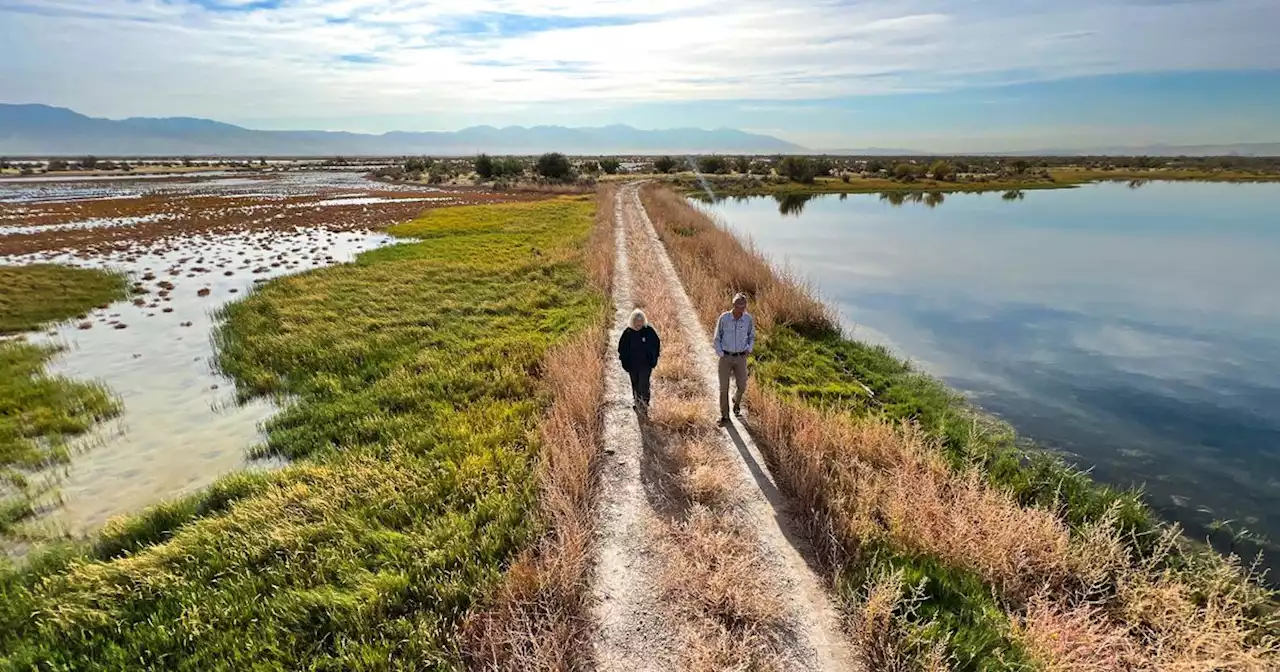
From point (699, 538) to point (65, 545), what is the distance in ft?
28.6

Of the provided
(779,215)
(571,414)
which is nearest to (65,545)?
(571,414)

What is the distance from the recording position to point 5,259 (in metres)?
29.1

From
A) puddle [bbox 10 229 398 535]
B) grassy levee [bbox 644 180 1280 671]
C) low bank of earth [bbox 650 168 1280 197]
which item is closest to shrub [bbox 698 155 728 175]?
low bank of earth [bbox 650 168 1280 197]

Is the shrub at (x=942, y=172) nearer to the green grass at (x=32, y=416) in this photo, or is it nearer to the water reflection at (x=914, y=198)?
the water reflection at (x=914, y=198)

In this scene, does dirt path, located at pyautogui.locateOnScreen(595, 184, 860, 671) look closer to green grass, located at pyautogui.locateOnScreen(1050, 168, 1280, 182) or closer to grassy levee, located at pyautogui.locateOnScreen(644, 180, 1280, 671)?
grassy levee, located at pyautogui.locateOnScreen(644, 180, 1280, 671)

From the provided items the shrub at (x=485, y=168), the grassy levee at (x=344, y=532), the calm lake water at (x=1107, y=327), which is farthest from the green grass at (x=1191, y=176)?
the grassy levee at (x=344, y=532)

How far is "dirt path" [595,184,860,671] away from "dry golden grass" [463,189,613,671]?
26 centimetres

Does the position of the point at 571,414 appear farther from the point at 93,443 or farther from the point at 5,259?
the point at 5,259

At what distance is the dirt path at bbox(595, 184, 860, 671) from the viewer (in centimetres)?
582

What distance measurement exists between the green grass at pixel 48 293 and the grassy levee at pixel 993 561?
2387 centimetres

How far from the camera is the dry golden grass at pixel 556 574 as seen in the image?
564 cm

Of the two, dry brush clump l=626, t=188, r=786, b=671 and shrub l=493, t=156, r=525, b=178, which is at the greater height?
shrub l=493, t=156, r=525, b=178

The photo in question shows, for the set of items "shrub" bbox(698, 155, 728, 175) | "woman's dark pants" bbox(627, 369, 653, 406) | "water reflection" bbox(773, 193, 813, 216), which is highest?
"shrub" bbox(698, 155, 728, 175)

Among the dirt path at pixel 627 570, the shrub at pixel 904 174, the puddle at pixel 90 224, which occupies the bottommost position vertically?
the dirt path at pixel 627 570
